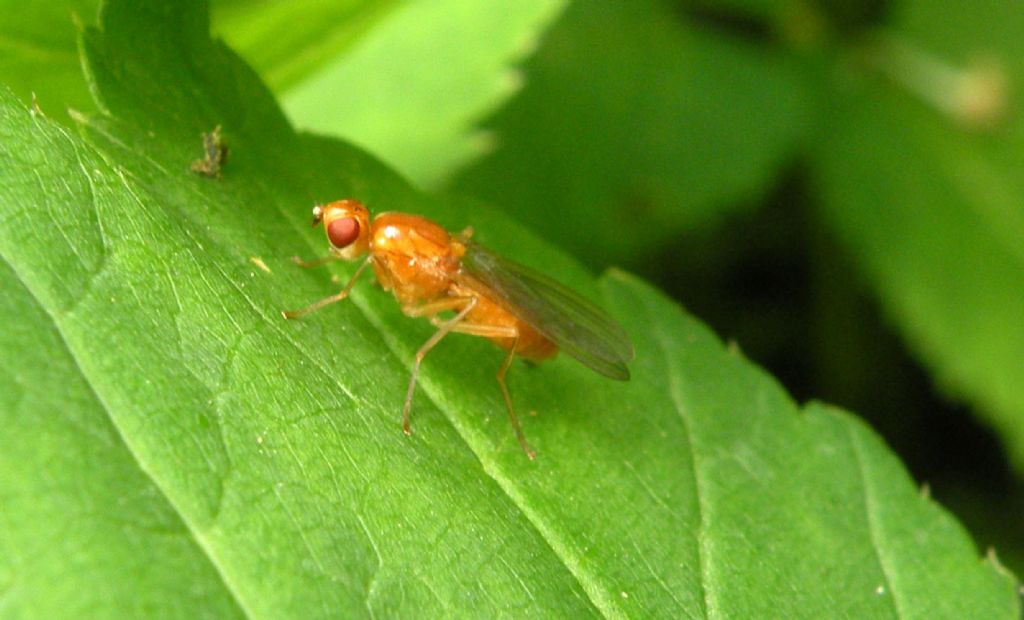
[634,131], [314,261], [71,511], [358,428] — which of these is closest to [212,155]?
[314,261]

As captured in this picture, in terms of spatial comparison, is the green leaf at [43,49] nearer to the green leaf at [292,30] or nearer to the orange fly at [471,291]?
the green leaf at [292,30]

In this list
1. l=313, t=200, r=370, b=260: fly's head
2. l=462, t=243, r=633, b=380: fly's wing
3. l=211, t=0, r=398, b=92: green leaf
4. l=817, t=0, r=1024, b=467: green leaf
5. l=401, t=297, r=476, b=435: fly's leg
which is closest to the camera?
l=401, t=297, r=476, b=435: fly's leg

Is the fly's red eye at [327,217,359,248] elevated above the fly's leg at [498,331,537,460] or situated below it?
above

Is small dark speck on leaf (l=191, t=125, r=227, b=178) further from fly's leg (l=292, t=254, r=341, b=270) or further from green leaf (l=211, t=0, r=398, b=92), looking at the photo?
green leaf (l=211, t=0, r=398, b=92)

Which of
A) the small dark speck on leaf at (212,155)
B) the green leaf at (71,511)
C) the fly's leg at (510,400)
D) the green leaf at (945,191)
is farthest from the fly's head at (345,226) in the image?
the green leaf at (945,191)

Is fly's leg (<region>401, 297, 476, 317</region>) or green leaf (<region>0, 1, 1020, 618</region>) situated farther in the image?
fly's leg (<region>401, 297, 476, 317</region>)

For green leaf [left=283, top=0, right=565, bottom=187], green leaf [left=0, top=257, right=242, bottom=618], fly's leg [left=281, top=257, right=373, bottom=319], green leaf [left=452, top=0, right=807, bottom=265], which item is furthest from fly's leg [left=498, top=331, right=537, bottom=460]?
green leaf [left=452, top=0, right=807, bottom=265]

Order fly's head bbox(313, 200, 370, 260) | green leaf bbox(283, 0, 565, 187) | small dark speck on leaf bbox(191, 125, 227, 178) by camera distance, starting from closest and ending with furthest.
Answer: small dark speck on leaf bbox(191, 125, 227, 178) → fly's head bbox(313, 200, 370, 260) → green leaf bbox(283, 0, 565, 187)
